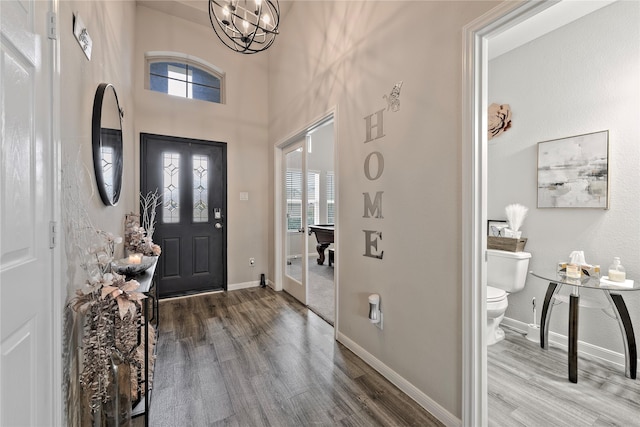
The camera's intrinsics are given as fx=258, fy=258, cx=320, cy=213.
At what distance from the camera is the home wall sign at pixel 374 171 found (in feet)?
6.40

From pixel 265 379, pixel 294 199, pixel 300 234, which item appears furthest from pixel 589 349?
pixel 294 199

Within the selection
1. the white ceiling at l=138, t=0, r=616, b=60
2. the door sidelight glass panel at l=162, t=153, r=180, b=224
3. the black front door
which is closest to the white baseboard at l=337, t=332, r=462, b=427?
the white ceiling at l=138, t=0, r=616, b=60

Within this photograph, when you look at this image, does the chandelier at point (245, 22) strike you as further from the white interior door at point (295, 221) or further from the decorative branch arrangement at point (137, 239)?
the decorative branch arrangement at point (137, 239)

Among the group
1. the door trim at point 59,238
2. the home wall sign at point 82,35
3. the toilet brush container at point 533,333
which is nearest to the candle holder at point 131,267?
the door trim at point 59,238

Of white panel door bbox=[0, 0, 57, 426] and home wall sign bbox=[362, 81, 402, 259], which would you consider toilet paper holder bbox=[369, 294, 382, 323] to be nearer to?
home wall sign bbox=[362, 81, 402, 259]

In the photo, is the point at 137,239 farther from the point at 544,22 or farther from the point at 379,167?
the point at 544,22

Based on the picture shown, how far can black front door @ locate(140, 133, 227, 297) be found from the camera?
353cm

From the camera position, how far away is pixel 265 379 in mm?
1889

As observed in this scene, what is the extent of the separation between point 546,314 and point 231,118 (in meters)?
4.44

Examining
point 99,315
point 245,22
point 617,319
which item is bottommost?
point 617,319

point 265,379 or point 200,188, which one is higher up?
point 200,188

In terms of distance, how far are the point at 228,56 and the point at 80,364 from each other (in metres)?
4.10

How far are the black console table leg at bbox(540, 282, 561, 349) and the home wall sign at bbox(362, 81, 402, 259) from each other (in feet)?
5.31

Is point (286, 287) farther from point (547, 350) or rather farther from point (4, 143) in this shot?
point (4, 143)
